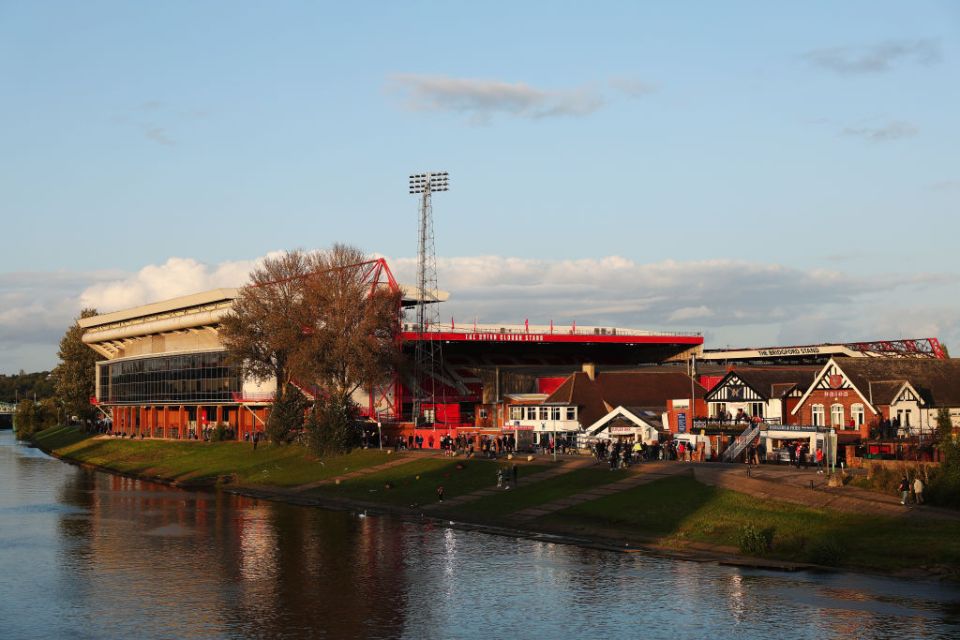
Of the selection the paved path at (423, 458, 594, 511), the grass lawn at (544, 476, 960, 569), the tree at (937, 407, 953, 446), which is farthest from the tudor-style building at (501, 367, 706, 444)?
the tree at (937, 407, 953, 446)

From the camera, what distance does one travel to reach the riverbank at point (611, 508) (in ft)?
169

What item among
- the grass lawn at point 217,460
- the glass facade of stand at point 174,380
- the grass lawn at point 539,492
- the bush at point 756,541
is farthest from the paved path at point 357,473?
the bush at point 756,541

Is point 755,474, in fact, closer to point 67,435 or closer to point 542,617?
point 542,617

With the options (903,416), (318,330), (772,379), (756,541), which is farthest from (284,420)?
(756,541)

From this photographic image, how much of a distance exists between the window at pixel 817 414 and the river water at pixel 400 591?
3788 centimetres

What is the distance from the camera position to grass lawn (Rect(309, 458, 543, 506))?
80250mm

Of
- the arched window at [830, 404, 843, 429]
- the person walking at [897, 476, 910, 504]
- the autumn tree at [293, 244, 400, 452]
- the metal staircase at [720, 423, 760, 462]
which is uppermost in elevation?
the autumn tree at [293, 244, 400, 452]

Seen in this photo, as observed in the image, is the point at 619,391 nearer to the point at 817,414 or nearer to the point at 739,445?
the point at 817,414

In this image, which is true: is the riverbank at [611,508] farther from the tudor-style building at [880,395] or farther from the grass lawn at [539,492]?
the tudor-style building at [880,395]

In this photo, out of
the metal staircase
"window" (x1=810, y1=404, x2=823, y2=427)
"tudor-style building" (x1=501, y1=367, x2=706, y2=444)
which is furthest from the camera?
"tudor-style building" (x1=501, y1=367, x2=706, y2=444)

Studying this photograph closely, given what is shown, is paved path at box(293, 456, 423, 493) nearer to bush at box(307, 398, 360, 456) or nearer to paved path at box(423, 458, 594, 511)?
bush at box(307, 398, 360, 456)

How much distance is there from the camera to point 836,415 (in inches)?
3489

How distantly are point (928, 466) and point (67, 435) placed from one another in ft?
537

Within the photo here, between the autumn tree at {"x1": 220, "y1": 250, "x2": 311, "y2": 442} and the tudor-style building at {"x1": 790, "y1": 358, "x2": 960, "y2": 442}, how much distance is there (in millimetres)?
52552
